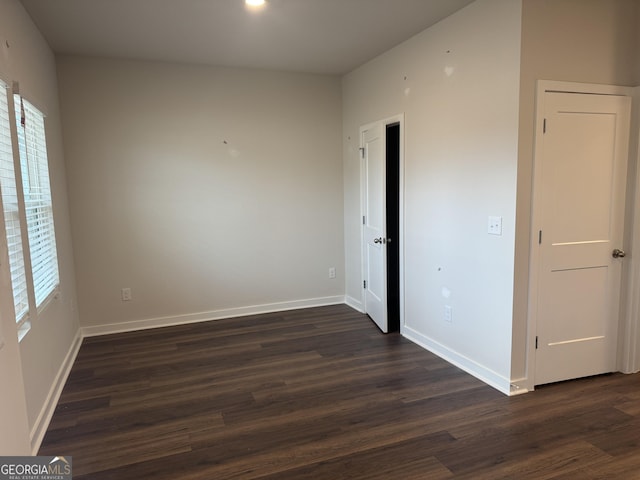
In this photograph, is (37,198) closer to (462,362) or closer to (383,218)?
(383,218)

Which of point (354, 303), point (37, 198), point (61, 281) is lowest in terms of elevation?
point (354, 303)

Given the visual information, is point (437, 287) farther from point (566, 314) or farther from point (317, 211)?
point (317, 211)

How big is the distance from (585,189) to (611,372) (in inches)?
55.3

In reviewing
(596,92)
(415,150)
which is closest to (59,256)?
(415,150)

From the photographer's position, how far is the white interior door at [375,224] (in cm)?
419

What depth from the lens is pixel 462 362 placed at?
3.37 metres

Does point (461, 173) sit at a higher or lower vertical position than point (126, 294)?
higher

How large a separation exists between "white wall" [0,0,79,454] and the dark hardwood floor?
0.21 m

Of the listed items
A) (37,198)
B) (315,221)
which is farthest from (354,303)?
(37,198)

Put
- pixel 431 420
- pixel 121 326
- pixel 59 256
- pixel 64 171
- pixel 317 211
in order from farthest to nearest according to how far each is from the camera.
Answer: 1. pixel 317 211
2. pixel 121 326
3. pixel 64 171
4. pixel 59 256
5. pixel 431 420

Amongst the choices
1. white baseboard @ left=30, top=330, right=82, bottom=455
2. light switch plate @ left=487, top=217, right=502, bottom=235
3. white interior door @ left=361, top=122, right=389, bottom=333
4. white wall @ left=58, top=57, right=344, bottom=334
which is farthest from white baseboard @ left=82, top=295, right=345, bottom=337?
light switch plate @ left=487, top=217, right=502, bottom=235

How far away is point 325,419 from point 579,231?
213 centimetres

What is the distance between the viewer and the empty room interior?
8.36 feet

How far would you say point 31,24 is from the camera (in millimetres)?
3141
